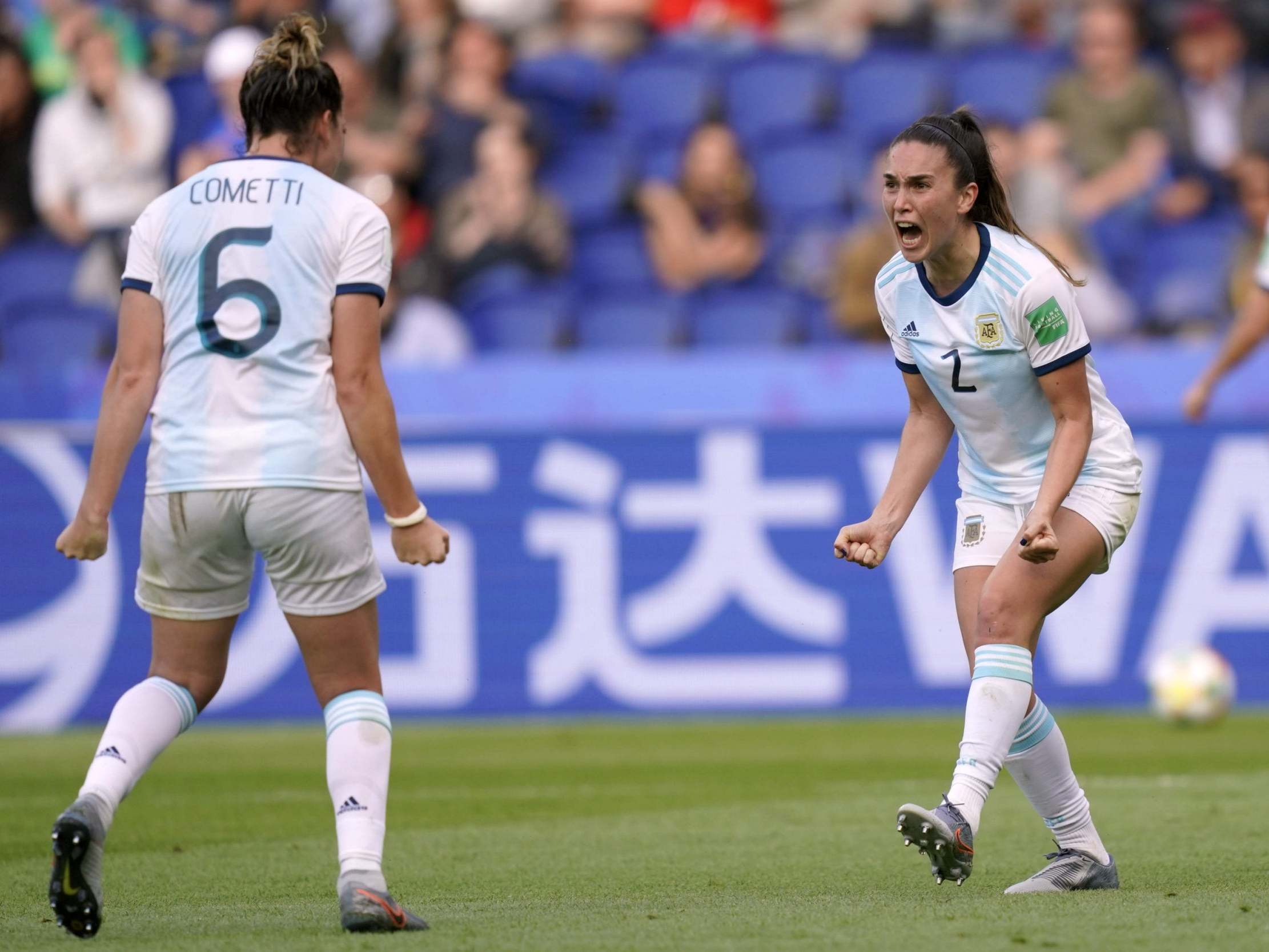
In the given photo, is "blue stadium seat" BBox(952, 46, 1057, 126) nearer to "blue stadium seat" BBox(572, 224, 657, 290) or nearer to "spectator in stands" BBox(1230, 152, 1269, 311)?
"spectator in stands" BBox(1230, 152, 1269, 311)

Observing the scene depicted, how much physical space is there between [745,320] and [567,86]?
2.94m

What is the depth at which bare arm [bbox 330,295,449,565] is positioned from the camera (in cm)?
438

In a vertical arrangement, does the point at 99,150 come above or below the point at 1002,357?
above

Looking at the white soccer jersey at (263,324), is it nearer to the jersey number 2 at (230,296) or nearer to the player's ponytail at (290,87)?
the jersey number 2 at (230,296)

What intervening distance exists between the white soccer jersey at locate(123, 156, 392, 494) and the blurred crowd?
7.44m

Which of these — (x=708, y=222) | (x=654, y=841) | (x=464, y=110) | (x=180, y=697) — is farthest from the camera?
(x=464, y=110)

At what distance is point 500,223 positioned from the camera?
42.4 ft

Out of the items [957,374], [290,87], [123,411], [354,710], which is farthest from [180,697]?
[957,374]

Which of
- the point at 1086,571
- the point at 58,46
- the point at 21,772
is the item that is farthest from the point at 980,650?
the point at 58,46

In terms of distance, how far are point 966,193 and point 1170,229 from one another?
346 inches

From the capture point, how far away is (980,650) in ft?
16.1

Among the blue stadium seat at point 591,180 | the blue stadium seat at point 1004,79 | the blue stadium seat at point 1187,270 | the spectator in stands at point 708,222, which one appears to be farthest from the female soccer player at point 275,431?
the blue stadium seat at point 1004,79

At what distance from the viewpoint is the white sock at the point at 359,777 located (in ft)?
14.3

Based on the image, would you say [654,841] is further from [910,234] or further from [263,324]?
[263,324]
